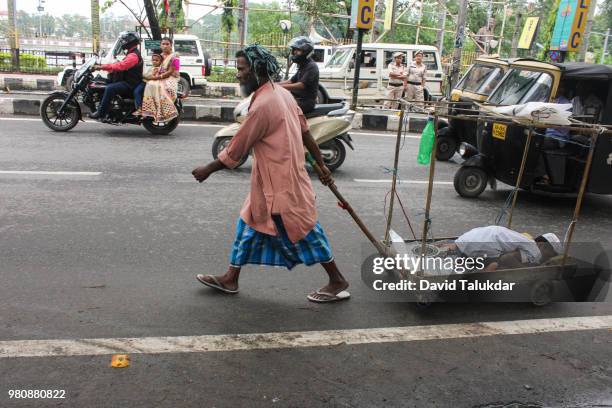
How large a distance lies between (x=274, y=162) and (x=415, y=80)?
1217 cm

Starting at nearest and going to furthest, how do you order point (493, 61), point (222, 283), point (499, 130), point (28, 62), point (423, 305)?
point (423, 305), point (222, 283), point (499, 130), point (493, 61), point (28, 62)

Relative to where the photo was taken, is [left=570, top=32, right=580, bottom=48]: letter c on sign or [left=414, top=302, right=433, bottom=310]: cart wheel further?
[left=570, top=32, right=580, bottom=48]: letter c on sign

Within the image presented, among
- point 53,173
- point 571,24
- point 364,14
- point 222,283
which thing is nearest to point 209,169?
point 222,283

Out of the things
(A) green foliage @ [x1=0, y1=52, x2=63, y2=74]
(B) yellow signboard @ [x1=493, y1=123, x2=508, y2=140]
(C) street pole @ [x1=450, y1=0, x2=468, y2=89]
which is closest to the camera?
(B) yellow signboard @ [x1=493, y1=123, x2=508, y2=140]

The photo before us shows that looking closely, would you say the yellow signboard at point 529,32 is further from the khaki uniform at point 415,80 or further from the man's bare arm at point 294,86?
the man's bare arm at point 294,86

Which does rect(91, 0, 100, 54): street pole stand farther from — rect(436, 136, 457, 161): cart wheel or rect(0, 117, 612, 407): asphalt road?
rect(0, 117, 612, 407): asphalt road

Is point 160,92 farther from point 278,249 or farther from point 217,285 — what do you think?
point 278,249

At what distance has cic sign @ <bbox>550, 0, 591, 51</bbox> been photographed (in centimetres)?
1579

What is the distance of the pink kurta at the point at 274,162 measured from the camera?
128 inches

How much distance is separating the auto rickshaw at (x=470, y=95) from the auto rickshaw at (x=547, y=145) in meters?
1.25

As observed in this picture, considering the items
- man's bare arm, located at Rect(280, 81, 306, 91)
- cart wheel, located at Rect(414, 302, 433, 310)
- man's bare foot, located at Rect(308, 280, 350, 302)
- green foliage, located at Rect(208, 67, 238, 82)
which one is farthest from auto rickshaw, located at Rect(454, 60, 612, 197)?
green foliage, located at Rect(208, 67, 238, 82)

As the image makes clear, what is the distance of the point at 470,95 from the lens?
868 cm

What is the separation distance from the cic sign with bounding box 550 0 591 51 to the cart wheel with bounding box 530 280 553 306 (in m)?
14.4

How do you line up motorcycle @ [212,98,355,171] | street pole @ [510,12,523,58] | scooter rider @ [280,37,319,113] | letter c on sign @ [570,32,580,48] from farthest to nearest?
1. street pole @ [510,12,523,58]
2. letter c on sign @ [570,32,580,48]
3. motorcycle @ [212,98,355,171]
4. scooter rider @ [280,37,319,113]
